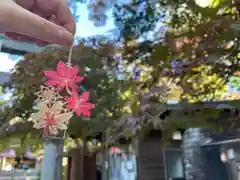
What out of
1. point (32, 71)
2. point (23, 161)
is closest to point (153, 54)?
point (32, 71)

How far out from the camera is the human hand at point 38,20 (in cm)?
22

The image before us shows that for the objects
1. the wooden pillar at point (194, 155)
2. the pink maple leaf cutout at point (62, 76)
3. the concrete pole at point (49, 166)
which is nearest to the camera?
the pink maple leaf cutout at point (62, 76)

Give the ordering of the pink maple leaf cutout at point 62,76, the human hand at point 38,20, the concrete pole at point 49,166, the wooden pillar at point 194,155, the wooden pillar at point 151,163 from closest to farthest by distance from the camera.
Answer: the human hand at point 38,20
the pink maple leaf cutout at point 62,76
the concrete pole at point 49,166
the wooden pillar at point 151,163
the wooden pillar at point 194,155

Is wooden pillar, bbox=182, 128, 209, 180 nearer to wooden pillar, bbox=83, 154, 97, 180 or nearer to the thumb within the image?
wooden pillar, bbox=83, 154, 97, 180

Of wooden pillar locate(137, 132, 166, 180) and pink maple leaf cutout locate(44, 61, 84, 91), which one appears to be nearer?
pink maple leaf cutout locate(44, 61, 84, 91)

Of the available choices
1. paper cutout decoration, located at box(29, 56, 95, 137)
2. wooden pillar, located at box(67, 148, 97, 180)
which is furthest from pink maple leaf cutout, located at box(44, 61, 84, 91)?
wooden pillar, located at box(67, 148, 97, 180)

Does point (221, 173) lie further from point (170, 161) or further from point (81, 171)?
point (81, 171)

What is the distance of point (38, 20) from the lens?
0.24 metres

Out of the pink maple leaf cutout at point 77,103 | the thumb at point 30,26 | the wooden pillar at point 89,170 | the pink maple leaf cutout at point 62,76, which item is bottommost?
the wooden pillar at point 89,170

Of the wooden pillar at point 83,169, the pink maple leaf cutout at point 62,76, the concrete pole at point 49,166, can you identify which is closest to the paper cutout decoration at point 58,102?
the pink maple leaf cutout at point 62,76

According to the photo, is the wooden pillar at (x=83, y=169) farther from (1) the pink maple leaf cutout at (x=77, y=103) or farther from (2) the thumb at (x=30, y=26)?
(2) the thumb at (x=30, y=26)

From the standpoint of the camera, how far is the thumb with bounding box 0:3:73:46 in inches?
8.6

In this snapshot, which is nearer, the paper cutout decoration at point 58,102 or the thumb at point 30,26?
the thumb at point 30,26

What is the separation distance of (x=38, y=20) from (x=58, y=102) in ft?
0.45
